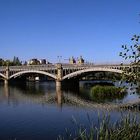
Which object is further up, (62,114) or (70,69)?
(70,69)

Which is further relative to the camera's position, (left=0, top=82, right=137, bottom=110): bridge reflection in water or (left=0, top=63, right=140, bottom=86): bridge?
(left=0, top=63, right=140, bottom=86): bridge

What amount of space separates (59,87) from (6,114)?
1883 inches

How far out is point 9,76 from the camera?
106 metres

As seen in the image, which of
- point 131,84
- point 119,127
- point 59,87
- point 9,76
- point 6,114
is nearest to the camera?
point 131,84

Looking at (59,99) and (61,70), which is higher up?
(61,70)

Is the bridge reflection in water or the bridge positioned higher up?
the bridge

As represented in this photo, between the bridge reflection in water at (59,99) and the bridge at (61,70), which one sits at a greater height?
the bridge at (61,70)

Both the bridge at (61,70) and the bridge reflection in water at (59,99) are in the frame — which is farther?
the bridge at (61,70)

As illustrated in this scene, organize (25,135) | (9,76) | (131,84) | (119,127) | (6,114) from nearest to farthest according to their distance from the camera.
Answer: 1. (131,84)
2. (119,127)
3. (25,135)
4. (6,114)
5. (9,76)

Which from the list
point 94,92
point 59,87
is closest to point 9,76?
point 59,87

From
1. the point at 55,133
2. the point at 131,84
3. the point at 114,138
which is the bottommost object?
the point at 55,133

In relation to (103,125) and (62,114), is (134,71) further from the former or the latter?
(62,114)

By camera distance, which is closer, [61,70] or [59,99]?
[59,99]

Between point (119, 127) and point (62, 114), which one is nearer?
point (119, 127)
